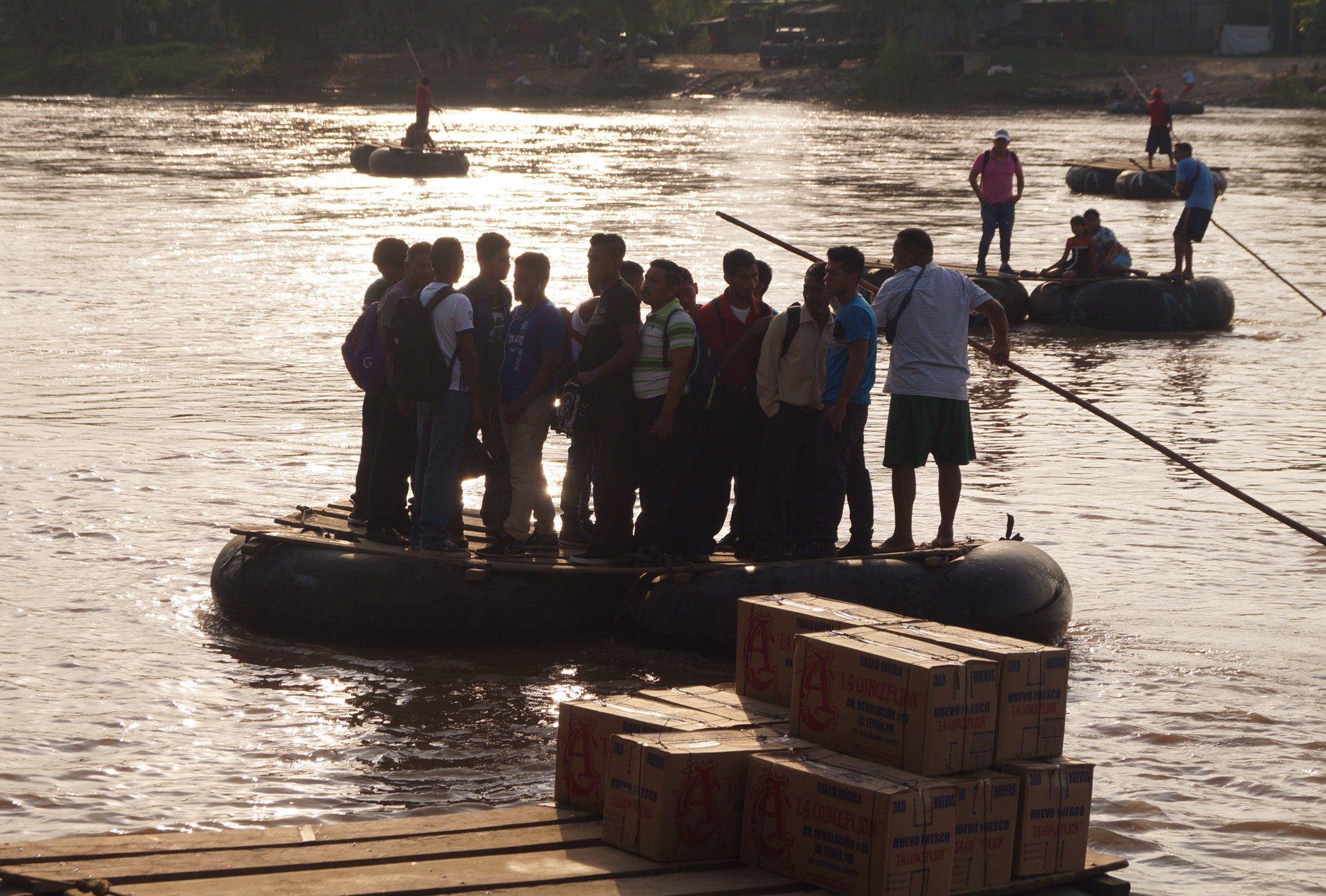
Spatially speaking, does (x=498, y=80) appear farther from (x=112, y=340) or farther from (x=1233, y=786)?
(x=1233, y=786)

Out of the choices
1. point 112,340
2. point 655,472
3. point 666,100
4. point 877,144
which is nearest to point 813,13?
point 666,100

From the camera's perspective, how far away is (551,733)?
24.2ft

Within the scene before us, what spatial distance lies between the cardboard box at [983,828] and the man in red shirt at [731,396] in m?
3.53

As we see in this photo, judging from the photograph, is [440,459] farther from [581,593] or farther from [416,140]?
[416,140]

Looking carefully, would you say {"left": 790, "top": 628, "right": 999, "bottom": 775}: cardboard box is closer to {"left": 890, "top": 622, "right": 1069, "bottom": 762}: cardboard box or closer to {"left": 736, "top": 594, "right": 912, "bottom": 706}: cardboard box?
{"left": 890, "top": 622, "right": 1069, "bottom": 762}: cardboard box

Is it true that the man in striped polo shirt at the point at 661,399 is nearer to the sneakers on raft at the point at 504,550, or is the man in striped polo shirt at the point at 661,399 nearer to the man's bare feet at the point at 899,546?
the sneakers on raft at the point at 504,550

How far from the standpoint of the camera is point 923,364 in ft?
28.6

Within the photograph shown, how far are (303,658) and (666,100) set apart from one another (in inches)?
2990

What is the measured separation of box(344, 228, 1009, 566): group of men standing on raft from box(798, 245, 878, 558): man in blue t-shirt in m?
0.01

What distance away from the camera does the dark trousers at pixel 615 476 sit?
855 cm

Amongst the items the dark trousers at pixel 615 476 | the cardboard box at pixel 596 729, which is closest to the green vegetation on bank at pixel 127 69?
the dark trousers at pixel 615 476

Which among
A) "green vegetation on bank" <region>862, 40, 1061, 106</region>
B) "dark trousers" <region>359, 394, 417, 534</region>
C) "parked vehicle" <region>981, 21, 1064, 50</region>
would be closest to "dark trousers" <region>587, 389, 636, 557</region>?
"dark trousers" <region>359, 394, 417, 534</region>

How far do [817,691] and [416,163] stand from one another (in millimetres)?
35383

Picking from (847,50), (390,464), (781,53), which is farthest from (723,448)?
(781,53)
